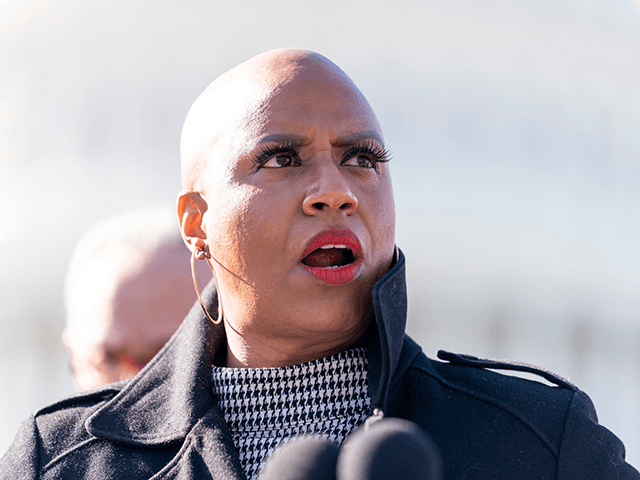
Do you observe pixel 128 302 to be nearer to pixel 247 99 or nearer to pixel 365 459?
pixel 247 99

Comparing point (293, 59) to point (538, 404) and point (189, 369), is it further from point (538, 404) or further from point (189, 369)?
point (538, 404)

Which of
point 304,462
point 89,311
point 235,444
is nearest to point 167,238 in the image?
point 89,311

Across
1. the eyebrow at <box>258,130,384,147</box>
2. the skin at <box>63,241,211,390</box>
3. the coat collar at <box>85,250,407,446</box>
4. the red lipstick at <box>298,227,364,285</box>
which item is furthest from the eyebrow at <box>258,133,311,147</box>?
the skin at <box>63,241,211,390</box>

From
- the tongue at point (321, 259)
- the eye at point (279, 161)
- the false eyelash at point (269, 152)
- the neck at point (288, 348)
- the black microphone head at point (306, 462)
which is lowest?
the neck at point (288, 348)

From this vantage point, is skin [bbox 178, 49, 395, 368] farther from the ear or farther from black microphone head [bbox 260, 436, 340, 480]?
black microphone head [bbox 260, 436, 340, 480]

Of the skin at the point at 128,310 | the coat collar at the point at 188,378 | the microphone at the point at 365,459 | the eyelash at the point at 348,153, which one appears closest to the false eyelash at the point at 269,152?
the eyelash at the point at 348,153

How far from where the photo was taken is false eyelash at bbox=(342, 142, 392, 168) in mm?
2264

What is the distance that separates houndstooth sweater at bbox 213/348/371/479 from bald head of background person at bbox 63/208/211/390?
3.96 feet

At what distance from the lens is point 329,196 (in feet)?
6.78

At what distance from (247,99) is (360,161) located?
1.32 ft

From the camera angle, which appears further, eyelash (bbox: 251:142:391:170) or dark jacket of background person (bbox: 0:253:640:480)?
eyelash (bbox: 251:142:391:170)

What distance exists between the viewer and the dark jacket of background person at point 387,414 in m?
1.93

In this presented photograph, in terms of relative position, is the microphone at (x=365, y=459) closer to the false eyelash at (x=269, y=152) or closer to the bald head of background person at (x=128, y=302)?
the false eyelash at (x=269, y=152)

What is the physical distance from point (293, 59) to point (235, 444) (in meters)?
1.22
